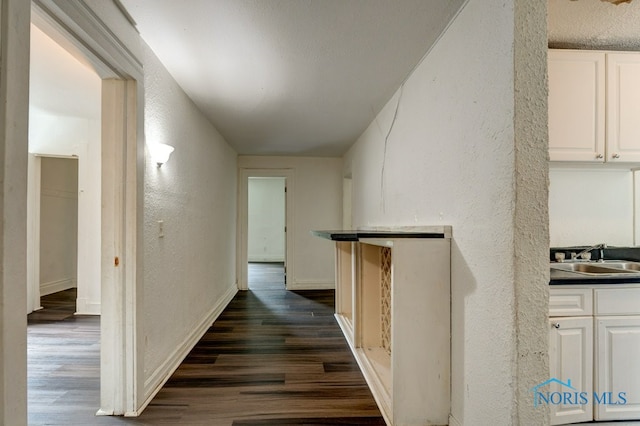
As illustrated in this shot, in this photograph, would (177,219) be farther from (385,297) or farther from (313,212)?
(313,212)

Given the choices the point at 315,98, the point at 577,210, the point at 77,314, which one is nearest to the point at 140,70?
the point at 315,98

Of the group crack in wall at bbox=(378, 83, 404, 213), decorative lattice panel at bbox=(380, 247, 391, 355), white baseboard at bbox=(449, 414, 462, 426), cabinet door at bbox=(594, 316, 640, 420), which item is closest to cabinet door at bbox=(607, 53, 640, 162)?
cabinet door at bbox=(594, 316, 640, 420)

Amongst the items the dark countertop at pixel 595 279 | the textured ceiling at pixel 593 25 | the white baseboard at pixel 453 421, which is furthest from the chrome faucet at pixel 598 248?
the white baseboard at pixel 453 421

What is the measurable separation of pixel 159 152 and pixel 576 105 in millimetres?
2569

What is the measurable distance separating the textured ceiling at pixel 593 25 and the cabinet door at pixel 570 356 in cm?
160

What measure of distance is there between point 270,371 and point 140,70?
7.03 ft

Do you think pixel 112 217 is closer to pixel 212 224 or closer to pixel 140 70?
pixel 140 70

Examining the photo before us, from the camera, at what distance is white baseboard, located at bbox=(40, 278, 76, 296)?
4219 millimetres

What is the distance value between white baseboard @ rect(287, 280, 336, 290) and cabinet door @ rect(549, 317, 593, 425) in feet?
11.6

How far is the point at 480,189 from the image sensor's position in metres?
1.29

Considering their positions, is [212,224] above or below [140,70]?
below

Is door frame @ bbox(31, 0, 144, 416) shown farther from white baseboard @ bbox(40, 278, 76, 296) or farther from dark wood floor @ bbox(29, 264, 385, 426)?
white baseboard @ bbox(40, 278, 76, 296)

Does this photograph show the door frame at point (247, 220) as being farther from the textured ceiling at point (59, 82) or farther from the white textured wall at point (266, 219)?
the white textured wall at point (266, 219)

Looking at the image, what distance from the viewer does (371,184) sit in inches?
127
